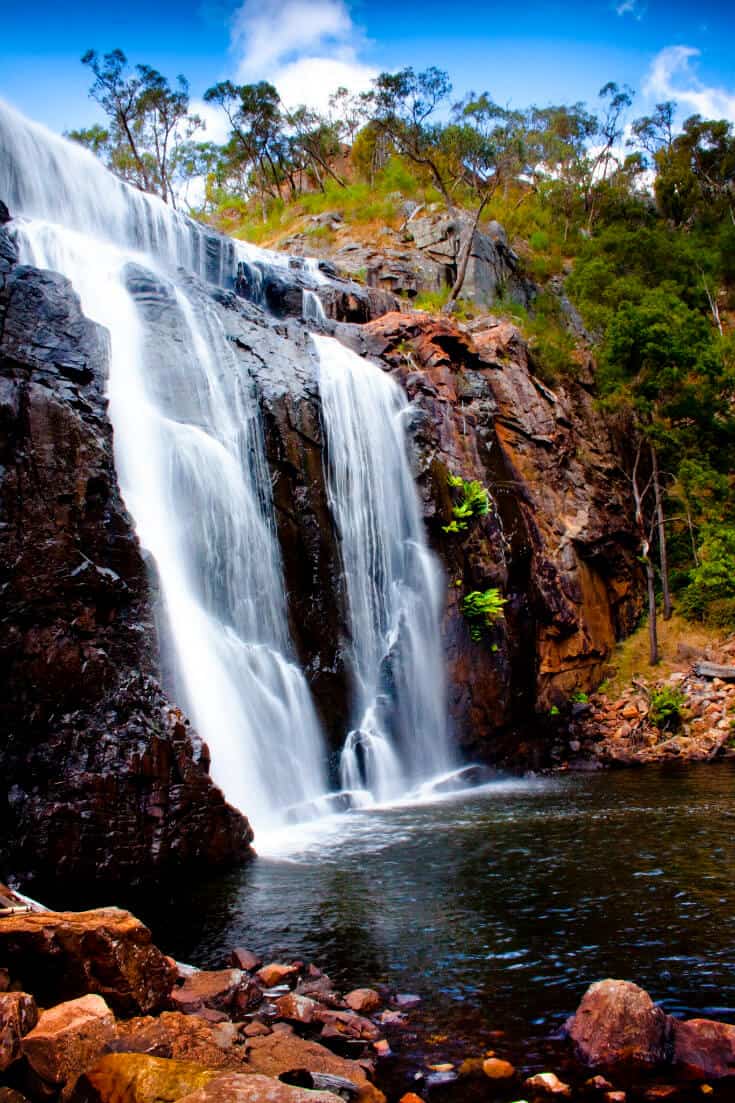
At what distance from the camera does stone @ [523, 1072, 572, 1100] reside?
442cm

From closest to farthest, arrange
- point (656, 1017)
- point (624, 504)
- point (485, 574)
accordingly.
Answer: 1. point (656, 1017)
2. point (485, 574)
3. point (624, 504)

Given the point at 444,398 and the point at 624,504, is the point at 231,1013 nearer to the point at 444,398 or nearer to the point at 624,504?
the point at 444,398

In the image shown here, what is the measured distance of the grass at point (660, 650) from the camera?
21453mm

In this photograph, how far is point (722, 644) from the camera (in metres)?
22.2

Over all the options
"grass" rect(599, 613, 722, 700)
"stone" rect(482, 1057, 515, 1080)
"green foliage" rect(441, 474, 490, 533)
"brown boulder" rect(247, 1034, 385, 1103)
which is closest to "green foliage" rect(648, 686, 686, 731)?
"grass" rect(599, 613, 722, 700)

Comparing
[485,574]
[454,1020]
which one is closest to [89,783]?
[454,1020]

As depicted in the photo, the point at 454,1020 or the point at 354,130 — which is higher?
the point at 354,130

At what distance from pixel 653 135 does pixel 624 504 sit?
3506 cm

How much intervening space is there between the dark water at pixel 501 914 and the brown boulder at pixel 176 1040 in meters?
1.47

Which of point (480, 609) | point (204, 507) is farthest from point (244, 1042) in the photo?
point (480, 609)

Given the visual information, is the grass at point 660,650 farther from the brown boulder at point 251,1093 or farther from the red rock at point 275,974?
the brown boulder at point 251,1093

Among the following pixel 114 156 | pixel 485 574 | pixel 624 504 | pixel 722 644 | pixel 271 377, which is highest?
pixel 114 156

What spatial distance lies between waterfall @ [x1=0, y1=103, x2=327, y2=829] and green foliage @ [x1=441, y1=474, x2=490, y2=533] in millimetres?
5402

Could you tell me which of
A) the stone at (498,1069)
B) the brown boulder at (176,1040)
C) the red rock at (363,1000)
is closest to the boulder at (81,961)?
the brown boulder at (176,1040)
